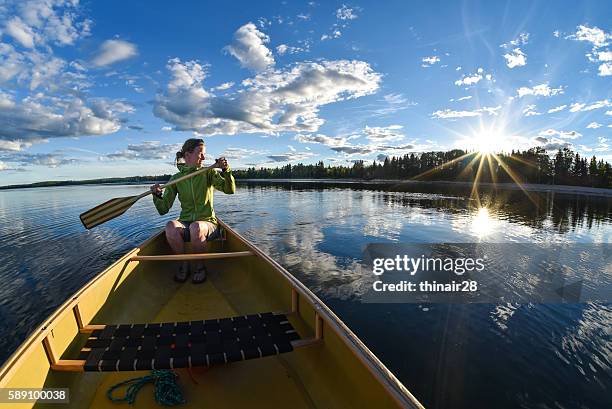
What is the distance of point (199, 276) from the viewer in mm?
5938

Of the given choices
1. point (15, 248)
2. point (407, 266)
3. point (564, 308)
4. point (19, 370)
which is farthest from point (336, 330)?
point (15, 248)

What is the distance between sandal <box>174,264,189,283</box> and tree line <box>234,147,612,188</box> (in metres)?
102

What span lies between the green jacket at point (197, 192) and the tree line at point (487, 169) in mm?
101668

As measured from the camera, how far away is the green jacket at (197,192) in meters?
6.05

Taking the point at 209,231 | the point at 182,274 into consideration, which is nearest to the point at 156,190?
the point at 209,231

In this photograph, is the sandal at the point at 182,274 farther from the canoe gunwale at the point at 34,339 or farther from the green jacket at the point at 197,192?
the canoe gunwale at the point at 34,339

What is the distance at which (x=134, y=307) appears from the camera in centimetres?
483

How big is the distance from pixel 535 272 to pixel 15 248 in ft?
62.0

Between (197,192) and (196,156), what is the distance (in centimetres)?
73

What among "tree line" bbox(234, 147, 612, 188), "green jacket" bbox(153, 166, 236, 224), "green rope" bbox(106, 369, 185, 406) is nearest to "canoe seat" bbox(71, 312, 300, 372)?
"green rope" bbox(106, 369, 185, 406)

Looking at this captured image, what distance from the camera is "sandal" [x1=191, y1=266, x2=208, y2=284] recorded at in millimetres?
5914

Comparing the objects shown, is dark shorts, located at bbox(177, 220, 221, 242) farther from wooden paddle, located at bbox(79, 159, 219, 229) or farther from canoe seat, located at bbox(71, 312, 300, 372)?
canoe seat, located at bbox(71, 312, 300, 372)

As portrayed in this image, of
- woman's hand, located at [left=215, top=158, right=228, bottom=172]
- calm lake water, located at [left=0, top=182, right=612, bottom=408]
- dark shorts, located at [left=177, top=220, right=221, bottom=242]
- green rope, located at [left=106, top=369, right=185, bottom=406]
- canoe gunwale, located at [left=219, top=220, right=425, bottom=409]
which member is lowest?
calm lake water, located at [left=0, top=182, right=612, bottom=408]

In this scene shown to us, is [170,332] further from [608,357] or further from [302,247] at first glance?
[302,247]
